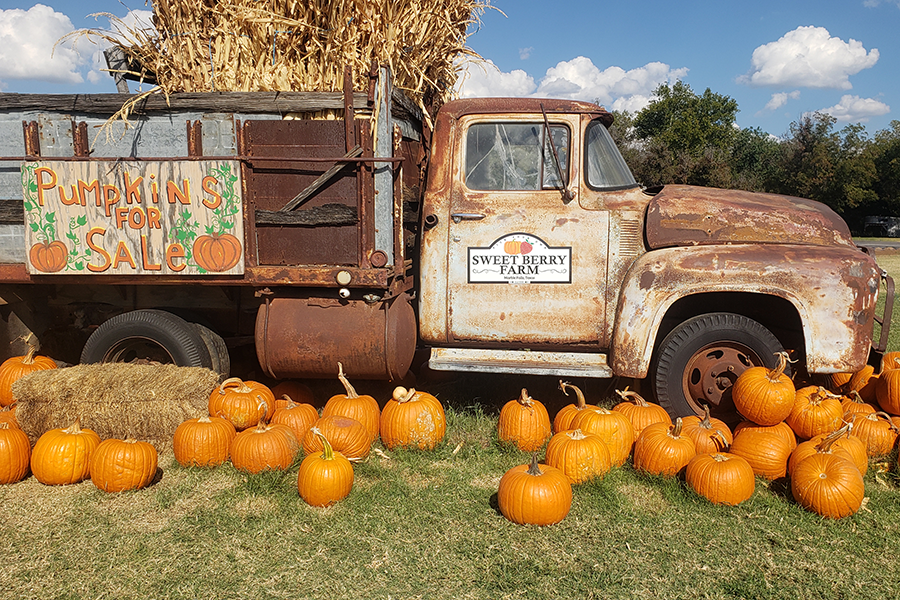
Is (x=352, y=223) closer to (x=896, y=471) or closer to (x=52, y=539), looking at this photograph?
(x=52, y=539)

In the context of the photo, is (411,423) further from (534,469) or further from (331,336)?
(534,469)

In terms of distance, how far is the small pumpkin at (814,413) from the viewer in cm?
448

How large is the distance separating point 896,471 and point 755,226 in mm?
1921

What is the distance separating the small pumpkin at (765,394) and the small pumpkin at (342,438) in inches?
104

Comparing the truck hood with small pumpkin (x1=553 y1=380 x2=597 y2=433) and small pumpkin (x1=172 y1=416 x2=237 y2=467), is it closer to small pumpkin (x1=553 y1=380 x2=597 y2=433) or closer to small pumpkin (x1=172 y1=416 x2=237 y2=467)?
small pumpkin (x1=553 y1=380 x2=597 y2=433)

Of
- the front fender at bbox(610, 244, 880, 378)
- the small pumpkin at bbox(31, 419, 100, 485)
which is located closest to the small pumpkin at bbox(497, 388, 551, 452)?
the front fender at bbox(610, 244, 880, 378)

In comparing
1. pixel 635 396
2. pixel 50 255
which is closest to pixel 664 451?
pixel 635 396

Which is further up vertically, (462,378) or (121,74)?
(121,74)

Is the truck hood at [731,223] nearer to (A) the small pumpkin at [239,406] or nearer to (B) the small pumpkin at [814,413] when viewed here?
(B) the small pumpkin at [814,413]

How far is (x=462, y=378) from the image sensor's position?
628 centimetres

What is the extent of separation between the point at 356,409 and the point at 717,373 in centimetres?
273

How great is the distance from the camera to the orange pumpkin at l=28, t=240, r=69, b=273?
15.7 ft

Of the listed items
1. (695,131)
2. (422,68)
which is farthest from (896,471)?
(695,131)

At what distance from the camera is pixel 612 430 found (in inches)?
175
